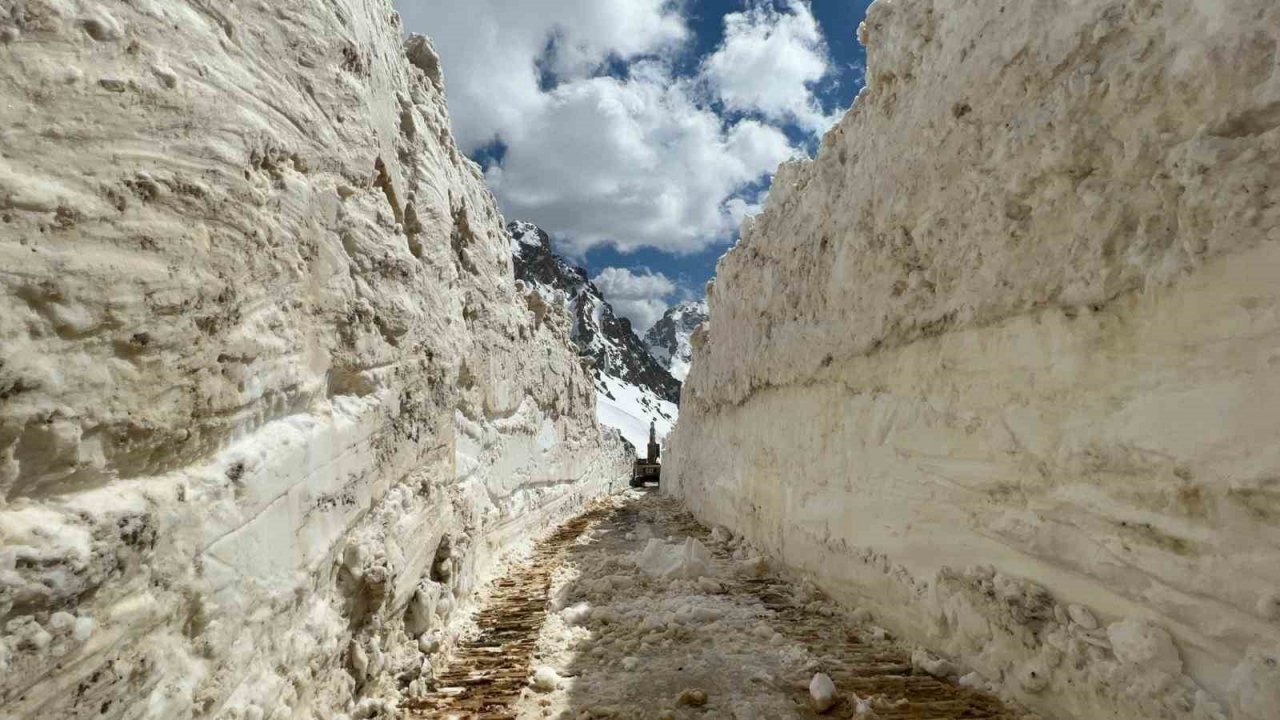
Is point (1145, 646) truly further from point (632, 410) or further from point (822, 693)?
point (632, 410)

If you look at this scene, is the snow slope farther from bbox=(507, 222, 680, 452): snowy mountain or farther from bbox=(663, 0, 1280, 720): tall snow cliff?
bbox=(663, 0, 1280, 720): tall snow cliff

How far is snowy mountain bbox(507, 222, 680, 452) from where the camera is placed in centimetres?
9869

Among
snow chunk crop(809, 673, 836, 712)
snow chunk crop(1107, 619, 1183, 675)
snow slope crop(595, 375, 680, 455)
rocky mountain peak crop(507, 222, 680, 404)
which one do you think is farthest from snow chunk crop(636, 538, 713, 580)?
rocky mountain peak crop(507, 222, 680, 404)

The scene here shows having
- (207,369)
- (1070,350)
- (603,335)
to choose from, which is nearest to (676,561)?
(1070,350)

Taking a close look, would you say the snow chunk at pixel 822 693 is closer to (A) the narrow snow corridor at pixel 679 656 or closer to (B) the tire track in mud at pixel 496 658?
(A) the narrow snow corridor at pixel 679 656

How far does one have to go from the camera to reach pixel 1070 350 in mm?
2777

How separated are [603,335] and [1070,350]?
116 m

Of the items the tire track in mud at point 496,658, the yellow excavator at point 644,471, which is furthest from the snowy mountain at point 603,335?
the tire track in mud at point 496,658

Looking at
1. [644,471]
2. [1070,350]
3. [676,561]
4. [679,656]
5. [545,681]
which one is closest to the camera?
[1070,350]

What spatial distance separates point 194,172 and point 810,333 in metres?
4.82

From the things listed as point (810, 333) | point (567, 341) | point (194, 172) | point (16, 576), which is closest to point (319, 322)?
point (194, 172)

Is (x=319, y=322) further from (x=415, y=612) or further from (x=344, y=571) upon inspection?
(x=415, y=612)

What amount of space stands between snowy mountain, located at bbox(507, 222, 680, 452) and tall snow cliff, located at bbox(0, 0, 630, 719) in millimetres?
84038

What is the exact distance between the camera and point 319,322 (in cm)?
295
